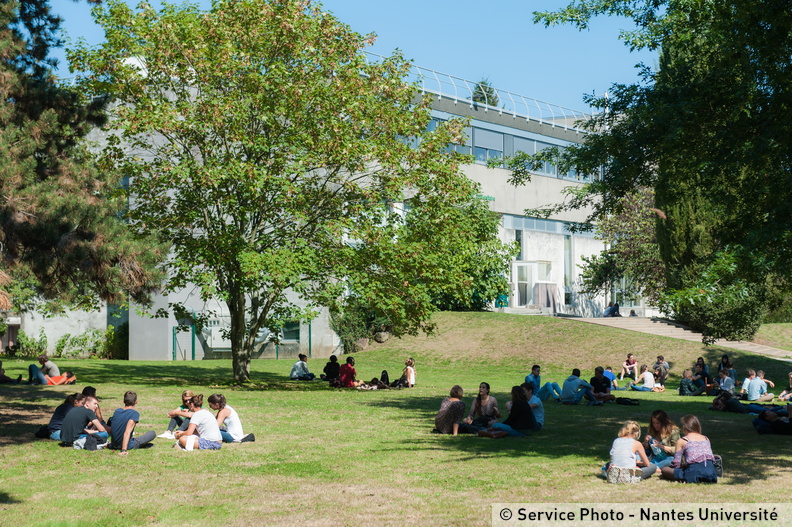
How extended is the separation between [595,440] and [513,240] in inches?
1592

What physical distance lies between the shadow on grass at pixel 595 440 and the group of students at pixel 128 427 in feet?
9.27

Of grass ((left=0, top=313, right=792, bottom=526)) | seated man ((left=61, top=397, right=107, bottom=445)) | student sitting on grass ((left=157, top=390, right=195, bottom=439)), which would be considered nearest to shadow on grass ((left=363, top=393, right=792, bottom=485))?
grass ((left=0, top=313, right=792, bottom=526))

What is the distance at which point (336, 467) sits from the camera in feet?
39.7

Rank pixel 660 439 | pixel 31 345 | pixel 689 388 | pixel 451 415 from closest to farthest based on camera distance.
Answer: pixel 660 439, pixel 451 415, pixel 689 388, pixel 31 345

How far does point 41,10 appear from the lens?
16.5 metres

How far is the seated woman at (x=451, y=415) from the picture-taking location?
15.8 metres

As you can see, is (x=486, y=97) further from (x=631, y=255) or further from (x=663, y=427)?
(x=663, y=427)

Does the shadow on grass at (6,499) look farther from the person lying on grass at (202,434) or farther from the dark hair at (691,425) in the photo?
the dark hair at (691,425)

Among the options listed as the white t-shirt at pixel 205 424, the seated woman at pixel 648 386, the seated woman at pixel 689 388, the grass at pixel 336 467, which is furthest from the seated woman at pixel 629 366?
the white t-shirt at pixel 205 424

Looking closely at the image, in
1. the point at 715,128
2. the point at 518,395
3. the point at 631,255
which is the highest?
the point at 631,255

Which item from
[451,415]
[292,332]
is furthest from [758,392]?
[292,332]

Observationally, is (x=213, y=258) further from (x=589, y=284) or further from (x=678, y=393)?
(x=589, y=284)

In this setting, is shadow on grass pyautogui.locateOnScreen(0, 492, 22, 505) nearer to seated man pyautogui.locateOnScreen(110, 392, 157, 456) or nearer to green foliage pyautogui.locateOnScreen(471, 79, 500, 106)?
seated man pyautogui.locateOnScreen(110, 392, 157, 456)

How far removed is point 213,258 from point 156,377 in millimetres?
6717
